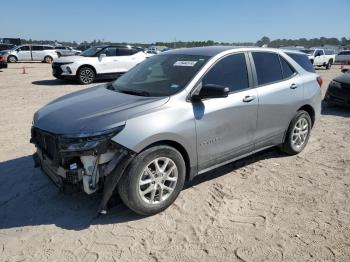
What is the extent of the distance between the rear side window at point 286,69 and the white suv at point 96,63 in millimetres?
10274

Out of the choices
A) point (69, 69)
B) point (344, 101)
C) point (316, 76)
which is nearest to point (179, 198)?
point (316, 76)

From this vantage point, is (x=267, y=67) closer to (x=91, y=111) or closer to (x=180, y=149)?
(x=180, y=149)

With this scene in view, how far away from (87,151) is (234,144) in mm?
1950

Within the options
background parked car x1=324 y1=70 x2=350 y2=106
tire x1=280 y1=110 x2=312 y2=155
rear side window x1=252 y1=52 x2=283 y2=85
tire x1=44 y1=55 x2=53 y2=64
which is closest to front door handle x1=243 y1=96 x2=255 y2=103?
rear side window x1=252 y1=52 x2=283 y2=85

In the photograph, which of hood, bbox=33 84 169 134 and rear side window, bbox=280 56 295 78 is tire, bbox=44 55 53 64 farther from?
rear side window, bbox=280 56 295 78

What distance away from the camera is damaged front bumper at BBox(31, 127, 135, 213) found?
11.3ft

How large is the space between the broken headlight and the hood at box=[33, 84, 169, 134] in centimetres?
4

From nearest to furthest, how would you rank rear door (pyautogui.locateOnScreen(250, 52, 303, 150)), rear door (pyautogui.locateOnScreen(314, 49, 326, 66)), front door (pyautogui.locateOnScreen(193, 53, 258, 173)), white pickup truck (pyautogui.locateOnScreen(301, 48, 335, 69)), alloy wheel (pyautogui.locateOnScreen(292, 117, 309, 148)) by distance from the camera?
front door (pyautogui.locateOnScreen(193, 53, 258, 173)) < rear door (pyautogui.locateOnScreen(250, 52, 303, 150)) < alloy wheel (pyautogui.locateOnScreen(292, 117, 309, 148)) < white pickup truck (pyautogui.locateOnScreen(301, 48, 335, 69)) < rear door (pyautogui.locateOnScreen(314, 49, 326, 66))

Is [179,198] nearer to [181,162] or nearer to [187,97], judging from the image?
[181,162]

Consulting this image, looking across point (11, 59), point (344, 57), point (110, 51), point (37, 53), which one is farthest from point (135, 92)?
point (344, 57)

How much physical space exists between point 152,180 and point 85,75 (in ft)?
37.2

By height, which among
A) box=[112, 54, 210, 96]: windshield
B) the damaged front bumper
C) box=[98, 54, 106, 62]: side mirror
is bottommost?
the damaged front bumper

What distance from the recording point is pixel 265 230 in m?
3.59

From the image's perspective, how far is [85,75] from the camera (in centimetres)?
1426
